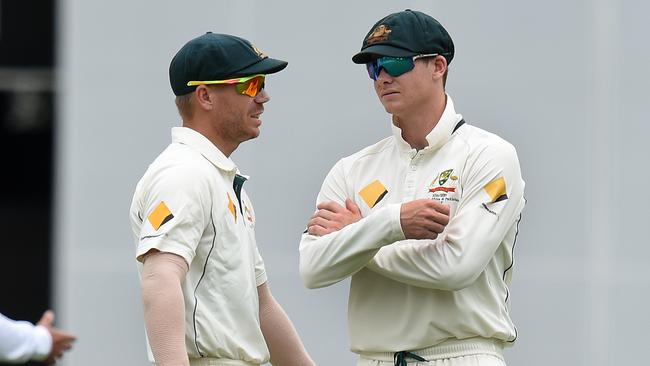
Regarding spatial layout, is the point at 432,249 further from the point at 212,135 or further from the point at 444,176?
the point at 212,135

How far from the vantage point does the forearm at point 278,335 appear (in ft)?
17.5

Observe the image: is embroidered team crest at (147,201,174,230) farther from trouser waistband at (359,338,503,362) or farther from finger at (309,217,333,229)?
trouser waistband at (359,338,503,362)

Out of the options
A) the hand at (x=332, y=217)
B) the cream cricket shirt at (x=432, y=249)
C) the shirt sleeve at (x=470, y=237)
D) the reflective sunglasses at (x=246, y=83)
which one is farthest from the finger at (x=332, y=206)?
the reflective sunglasses at (x=246, y=83)

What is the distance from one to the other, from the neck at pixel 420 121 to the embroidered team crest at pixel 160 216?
0.93m

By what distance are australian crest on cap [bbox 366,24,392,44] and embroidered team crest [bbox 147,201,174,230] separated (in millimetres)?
985

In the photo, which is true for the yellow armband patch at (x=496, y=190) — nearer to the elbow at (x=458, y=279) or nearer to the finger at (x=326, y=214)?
the elbow at (x=458, y=279)

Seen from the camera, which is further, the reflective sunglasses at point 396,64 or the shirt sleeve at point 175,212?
the reflective sunglasses at point 396,64

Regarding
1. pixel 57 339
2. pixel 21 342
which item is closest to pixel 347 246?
pixel 57 339

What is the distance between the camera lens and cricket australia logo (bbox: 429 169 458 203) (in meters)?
5.00

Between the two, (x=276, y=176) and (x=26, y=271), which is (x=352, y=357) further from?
(x=26, y=271)

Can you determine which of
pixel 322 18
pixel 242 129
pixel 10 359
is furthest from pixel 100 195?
pixel 10 359

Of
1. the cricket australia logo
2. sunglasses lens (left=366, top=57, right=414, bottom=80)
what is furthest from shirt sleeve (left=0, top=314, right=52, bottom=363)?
sunglasses lens (left=366, top=57, right=414, bottom=80)

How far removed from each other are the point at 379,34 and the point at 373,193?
1.81ft

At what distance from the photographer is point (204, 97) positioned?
5047 mm
